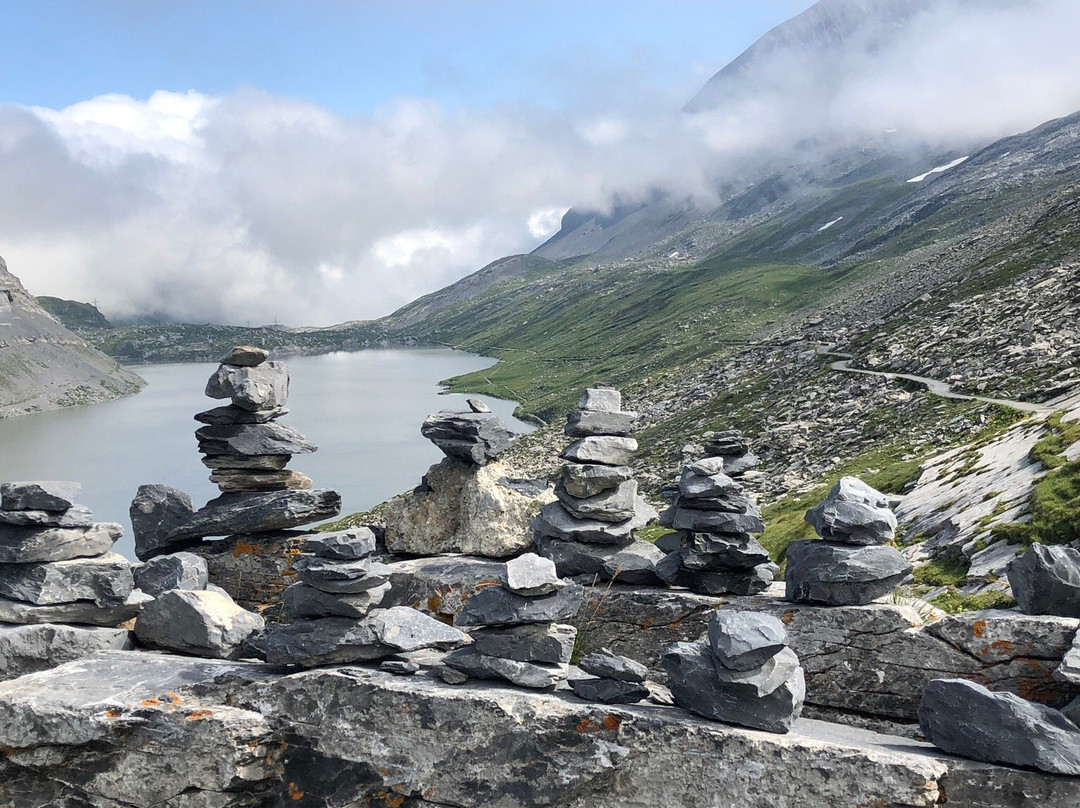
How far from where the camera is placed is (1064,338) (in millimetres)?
65125

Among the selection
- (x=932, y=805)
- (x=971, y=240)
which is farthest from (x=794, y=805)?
(x=971, y=240)

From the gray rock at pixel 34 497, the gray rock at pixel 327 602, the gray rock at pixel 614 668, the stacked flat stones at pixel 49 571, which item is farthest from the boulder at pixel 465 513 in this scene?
the gray rock at pixel 34 497

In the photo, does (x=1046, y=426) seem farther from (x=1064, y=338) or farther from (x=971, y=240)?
(x=971, y=240)

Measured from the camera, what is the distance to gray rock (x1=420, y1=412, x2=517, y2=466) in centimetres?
2186

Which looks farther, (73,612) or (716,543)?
(73,612)

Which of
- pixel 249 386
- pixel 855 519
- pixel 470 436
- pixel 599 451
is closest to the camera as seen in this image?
pixel 855 519

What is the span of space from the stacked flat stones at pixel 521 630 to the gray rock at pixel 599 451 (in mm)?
5038

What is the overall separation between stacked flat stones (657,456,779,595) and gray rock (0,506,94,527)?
39.7 feet

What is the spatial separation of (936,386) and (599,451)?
60401mm

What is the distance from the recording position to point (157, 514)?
23.0 metres

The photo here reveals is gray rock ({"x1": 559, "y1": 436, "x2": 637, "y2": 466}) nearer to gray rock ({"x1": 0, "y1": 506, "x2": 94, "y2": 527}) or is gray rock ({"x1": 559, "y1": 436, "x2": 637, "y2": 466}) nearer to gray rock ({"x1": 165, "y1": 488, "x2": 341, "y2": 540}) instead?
gray rock ({"x1": 165, "y1": 488, "x2": 341, "y2": 540})

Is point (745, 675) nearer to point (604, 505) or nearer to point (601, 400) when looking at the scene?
point (604, 505)

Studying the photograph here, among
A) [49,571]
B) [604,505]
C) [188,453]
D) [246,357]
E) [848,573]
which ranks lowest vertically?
[188,453]

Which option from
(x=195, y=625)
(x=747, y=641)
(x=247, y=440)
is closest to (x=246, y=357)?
(x=247, y=440)
